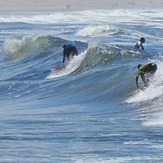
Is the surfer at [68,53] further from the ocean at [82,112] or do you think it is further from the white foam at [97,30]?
the white foam at [97,30]

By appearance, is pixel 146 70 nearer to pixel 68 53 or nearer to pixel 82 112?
pixel 82 112

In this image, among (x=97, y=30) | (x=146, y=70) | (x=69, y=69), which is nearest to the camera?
(x=146, y=70)

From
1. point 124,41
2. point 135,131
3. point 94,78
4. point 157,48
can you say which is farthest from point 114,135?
point 124,41

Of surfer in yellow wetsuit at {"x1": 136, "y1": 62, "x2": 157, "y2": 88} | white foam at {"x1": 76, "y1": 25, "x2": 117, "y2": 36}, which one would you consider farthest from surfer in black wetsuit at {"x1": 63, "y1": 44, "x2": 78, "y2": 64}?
white foam at {"x1": 76, "y1": 25, "x2": 117, "y2": 36}

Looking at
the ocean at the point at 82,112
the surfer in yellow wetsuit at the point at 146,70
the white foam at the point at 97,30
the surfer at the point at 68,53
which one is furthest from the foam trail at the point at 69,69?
the white foam at the point at 97,30

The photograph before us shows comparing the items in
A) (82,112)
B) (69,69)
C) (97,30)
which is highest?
(82,112)

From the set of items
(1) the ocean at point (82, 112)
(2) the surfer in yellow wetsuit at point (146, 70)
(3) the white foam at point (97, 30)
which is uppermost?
(2) the surfer in yellow wetsuit at point (146, 70)

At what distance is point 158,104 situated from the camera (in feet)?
34.7

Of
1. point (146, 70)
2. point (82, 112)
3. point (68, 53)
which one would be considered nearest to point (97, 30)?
point (68, 53)

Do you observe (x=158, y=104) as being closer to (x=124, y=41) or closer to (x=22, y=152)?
(x=22, y=152)

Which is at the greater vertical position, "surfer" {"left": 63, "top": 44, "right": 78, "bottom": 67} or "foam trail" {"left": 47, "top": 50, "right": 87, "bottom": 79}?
"surfer" {"left": 63, "top": 44, "right": 78, "bottom": 67}

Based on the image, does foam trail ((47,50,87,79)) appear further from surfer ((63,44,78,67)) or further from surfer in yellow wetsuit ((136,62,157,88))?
surfer in yellow wetsuit ((136,62,157,88))

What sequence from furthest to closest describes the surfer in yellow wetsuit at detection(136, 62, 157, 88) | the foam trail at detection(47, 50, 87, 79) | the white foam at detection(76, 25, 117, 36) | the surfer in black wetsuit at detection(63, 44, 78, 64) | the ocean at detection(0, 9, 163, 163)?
the white foam at detection(76, 25, 117, 36) → the surfer in black wetsuit at detection(63, 44, 78, 64) → the foam trail at detection(47, 50, 87, 79) → the surfer in yellow wetsuit at detection(136, 62, 157, 88) → the ocean at detection(0, 9, 163, 163)

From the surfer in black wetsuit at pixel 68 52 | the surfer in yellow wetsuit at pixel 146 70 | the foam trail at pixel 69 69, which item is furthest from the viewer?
the surfer in black wetsuit at pixel 68 52
